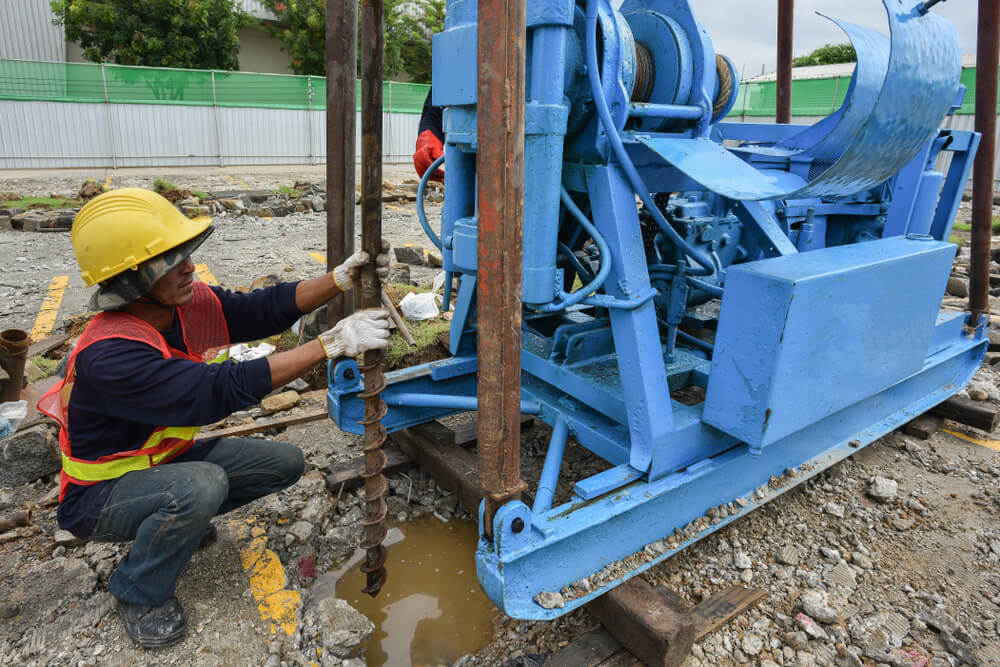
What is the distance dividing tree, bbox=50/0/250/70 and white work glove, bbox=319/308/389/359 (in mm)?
20798

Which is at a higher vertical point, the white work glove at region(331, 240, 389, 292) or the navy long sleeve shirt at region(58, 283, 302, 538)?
the white work glove at region(331, 240, 389, 292)

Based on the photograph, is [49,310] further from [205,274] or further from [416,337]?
[416,337]

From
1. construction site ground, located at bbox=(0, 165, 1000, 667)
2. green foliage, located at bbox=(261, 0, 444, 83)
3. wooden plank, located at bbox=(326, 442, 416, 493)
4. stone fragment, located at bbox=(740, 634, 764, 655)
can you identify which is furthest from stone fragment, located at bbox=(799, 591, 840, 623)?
green foliage, located at bbox=(261, 0, 444, 83)

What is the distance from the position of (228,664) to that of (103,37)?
73.4 ft

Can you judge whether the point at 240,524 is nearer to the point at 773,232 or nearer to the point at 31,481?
the point at 31,481

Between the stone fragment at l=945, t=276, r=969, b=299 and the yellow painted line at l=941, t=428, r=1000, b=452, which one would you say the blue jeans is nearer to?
the yellow painted line at l=941, t=428, r=1000, b=452

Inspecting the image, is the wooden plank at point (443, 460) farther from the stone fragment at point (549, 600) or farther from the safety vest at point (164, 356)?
the safety vest at point (164, 356)

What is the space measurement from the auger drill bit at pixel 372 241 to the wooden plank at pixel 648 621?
2.76ft

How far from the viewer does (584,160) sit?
8.12 feet

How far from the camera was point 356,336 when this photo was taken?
7.14 ft

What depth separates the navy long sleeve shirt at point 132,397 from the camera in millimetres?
2023

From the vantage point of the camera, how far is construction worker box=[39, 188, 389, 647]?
80.4 inches

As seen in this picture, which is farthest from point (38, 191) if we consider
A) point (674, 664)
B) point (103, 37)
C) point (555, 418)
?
point (674, 664)

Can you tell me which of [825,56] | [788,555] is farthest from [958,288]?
[825,56]
